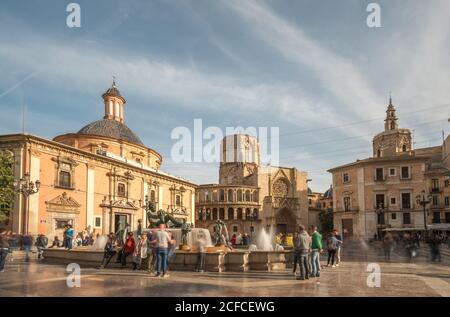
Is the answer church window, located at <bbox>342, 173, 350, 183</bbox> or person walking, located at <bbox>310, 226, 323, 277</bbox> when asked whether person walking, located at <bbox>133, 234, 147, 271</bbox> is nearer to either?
person walking, located at <bbox>310, 226, 323, 277</bbox>

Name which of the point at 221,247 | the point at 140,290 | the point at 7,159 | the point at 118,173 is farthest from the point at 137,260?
the point at 118,173

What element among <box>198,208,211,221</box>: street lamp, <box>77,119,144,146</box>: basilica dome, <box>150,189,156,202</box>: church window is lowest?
<box>198,208,211,221</box>: street lamp

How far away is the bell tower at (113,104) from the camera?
47375mm

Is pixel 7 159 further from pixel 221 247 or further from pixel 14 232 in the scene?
A: pixel 221 247

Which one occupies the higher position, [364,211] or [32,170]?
[32,170]

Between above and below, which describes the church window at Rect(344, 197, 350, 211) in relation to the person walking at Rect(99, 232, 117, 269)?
above

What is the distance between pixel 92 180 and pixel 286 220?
41.6 meters

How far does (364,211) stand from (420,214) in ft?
19.9

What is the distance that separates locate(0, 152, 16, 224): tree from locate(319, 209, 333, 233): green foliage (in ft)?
189

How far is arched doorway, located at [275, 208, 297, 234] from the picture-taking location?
218 feet

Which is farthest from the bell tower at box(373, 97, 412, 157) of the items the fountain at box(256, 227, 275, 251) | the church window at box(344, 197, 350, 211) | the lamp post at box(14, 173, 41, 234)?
the lamp post at box(14, 173, 41, 234)

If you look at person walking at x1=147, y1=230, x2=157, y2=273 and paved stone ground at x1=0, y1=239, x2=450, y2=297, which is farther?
person walking at x1=147, y1=230, x2=157, y2=273

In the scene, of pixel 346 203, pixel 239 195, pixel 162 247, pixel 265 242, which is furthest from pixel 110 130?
pixel 162 247
